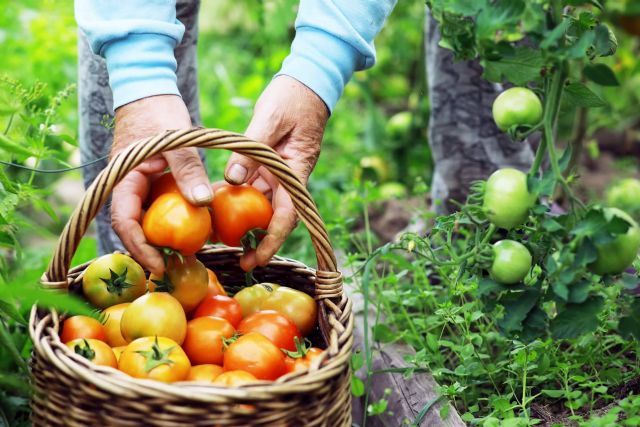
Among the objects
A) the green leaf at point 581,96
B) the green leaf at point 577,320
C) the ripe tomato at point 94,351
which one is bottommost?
the ripe tomato at point 94,351

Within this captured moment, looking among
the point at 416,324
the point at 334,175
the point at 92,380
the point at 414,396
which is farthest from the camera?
the point at 334,175

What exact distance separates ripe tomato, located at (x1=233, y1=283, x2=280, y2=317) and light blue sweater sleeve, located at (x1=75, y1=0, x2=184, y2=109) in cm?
44

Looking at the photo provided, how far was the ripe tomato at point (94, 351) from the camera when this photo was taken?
50.3 inches

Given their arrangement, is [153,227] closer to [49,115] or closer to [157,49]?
[157,49]

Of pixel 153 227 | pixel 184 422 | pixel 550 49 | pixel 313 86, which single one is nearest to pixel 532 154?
pixel 313 86

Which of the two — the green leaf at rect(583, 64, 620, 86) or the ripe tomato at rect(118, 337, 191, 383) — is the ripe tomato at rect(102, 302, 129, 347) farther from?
the green leaf at rect(583, 64, 620, 86)

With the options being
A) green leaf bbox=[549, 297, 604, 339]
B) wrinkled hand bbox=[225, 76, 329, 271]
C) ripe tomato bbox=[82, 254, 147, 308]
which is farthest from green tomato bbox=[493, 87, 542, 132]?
ripe tomato bbox=[82, 254, 147, 308]

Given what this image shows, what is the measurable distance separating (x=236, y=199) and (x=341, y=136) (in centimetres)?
222

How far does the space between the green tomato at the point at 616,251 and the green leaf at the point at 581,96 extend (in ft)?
0.79

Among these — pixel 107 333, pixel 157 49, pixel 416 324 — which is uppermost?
pixel 157 49

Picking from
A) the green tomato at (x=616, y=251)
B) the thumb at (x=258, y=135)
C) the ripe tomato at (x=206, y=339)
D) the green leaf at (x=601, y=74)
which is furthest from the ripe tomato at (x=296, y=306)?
the green leaf at (x=601, y=74)

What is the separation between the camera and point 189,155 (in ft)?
4.66

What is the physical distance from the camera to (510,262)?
124 cm

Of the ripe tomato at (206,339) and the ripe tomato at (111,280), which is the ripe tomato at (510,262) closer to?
the ripe tomato at (206,339)
